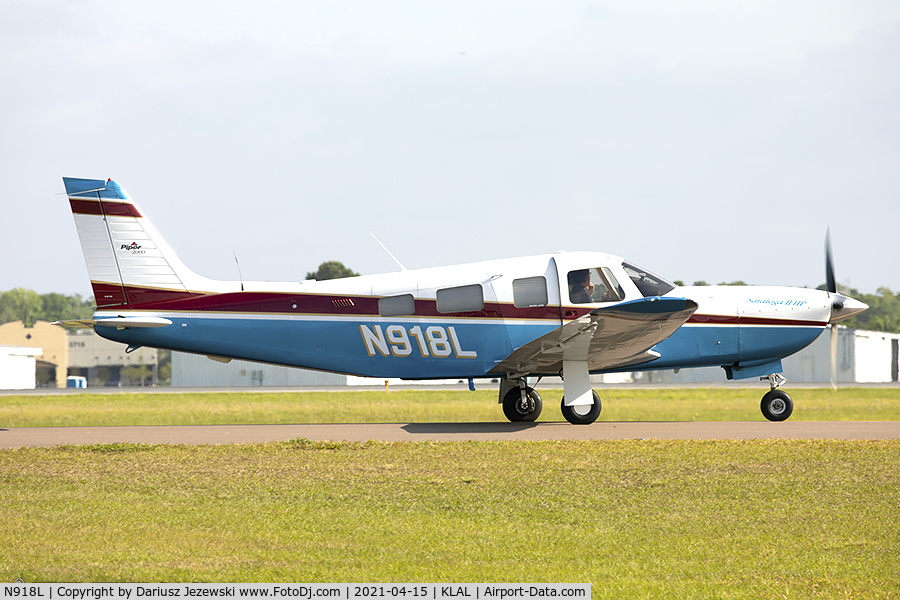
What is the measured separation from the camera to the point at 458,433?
1370 centimetres

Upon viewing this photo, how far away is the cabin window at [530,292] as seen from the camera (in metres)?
14.3

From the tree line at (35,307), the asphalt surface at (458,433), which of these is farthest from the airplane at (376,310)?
the tree line at (35,307)

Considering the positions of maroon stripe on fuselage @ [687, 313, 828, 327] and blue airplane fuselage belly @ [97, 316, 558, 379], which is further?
maroon stripe on fuselage @ [687, 313, 828, 327]

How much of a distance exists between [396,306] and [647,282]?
13.9 ft

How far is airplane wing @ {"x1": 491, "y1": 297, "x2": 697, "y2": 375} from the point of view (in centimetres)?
1242

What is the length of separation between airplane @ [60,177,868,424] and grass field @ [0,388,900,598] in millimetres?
2738

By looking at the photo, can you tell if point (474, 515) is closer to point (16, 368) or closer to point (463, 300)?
point (463, 300)

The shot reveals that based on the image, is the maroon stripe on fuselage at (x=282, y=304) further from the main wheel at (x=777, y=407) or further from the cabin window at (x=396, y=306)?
the main wheel at (x=777, y=407)

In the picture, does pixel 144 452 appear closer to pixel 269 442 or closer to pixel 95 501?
pixel 269 442

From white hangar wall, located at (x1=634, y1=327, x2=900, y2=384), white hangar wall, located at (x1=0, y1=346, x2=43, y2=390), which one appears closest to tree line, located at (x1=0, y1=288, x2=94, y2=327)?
white hangar wall, located at (x1=0, y1=346, x2=43, y2=390)

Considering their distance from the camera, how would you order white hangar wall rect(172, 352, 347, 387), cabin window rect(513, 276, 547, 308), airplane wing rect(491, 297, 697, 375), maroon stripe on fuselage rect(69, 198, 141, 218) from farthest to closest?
1. white hangar wall rect(172, 352, 347, 387)
2. cabin window rect(513, 276, 547, 308)
3. maroon stripe on fuselage rect(69, 198, 141, 218)
4. airplane wing rect(491, 297, 697, 375)

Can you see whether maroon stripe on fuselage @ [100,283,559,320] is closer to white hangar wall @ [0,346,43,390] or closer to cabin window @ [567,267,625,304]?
cabin window @ [567,267,625,304]

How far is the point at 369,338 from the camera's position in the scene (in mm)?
14469
